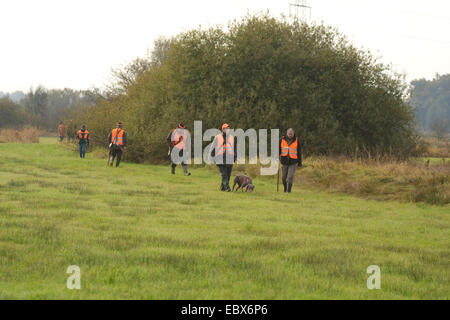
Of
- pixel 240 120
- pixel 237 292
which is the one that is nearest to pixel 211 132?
pixel 240 120

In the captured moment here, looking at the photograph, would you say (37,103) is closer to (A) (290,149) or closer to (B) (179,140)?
(B) (179,140)

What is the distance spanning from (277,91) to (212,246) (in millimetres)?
24704

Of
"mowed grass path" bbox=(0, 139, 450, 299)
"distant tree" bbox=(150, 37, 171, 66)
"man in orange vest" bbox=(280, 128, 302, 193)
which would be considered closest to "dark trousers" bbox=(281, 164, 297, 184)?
"man in orange vest" bbox=(280, 128, 302, 193)

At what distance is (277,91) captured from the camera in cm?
3288

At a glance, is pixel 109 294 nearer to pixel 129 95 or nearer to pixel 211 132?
pixel 211 132

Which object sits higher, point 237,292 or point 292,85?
point 292,85

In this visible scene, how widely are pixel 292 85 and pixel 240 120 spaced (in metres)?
3.74

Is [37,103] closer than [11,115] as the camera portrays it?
No

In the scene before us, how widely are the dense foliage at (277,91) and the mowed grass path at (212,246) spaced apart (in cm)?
1611

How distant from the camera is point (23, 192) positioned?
1534 cm

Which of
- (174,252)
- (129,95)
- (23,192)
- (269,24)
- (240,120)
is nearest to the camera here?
(174,252)

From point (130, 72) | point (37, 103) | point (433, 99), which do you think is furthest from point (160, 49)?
point (433, 99)
